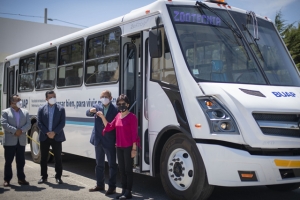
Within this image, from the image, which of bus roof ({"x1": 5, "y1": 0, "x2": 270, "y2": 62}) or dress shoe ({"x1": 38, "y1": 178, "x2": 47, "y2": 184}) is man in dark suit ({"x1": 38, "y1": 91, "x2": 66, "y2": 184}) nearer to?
dress shoe ({"x1": 38, "y1": 178, "x2": 47, "y2": 184})

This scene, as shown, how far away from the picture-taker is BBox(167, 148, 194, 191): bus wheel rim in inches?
236

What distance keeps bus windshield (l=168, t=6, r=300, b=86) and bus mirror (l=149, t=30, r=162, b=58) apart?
0.31 metres

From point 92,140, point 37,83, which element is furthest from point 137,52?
point 37,83

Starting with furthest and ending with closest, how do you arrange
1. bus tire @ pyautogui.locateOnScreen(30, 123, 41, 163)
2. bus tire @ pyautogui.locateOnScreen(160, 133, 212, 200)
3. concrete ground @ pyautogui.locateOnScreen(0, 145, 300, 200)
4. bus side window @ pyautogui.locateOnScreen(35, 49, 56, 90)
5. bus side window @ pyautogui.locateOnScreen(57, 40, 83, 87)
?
1. bus tire @ pyautogui.locateOnScreen(30, 123, 41, 163)
2. bus side window @ pyautogui.locateOnScreen(35, 49, 56, 90)
3. bus side window @ pyautogui.locateOnScreen(57, 40, 83, 87)
4. concrete ground @ pyautogui.locateOnScreen(0, 145, 300, 200)
5. bus tire @ pyautogui.locateOnScreen(160, 133, 212, 200)

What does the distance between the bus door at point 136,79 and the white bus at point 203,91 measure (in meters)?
0.02

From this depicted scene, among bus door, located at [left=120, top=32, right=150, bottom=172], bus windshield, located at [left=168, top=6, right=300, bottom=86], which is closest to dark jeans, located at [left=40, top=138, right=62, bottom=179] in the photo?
bus door, located at [left=120, top=32, right=150, bottom=172]

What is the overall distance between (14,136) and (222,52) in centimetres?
433

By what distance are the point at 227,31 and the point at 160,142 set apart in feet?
6.85

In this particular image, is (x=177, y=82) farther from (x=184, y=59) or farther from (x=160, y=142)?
(x=160, y=142)

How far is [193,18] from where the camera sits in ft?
21.6

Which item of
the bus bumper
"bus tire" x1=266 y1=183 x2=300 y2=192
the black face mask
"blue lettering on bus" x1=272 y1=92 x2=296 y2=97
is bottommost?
"bus tire" x1=266 y1=183 x2=300 y2=192

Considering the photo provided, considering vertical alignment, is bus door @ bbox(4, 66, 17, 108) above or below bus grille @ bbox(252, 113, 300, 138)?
above

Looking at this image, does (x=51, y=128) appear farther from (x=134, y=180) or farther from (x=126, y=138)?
(x=126, y=138)

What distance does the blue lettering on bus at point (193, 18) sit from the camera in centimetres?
653
